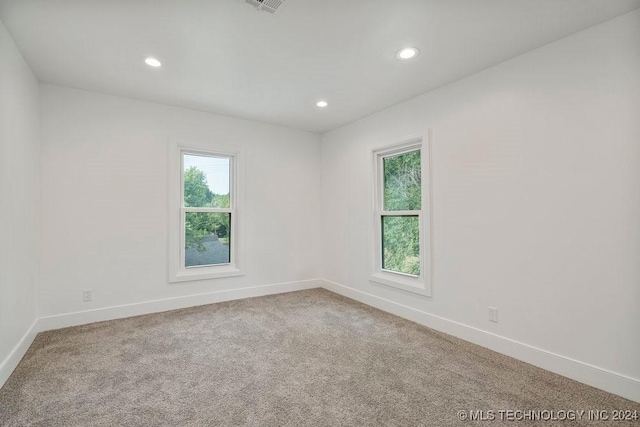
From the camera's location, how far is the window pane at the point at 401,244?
Result: 3469mm

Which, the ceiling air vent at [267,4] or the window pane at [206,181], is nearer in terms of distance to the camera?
the ceiling air vent at [267,4]

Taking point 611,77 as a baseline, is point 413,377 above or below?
below

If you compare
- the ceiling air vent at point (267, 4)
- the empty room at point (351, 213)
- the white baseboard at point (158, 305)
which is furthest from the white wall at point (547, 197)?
the white baseboard at point (158, 305)

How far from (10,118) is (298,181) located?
3185 mm

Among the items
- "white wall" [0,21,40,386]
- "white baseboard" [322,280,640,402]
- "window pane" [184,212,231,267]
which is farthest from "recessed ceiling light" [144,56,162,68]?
"white baseboard" [322,280,640,402]

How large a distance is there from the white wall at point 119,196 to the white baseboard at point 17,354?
0.32 meters

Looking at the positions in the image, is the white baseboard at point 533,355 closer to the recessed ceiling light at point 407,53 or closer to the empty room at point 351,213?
the empty room at point 351,213

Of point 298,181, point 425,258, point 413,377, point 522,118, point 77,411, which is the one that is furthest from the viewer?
point 298,181

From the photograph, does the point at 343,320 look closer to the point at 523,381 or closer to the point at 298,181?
the point at 523,381

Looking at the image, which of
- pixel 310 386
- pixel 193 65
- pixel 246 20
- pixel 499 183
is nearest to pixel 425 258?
pixel 499 183

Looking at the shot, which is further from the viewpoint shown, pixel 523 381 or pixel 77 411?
pixel 523 381

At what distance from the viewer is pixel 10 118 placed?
2.25m

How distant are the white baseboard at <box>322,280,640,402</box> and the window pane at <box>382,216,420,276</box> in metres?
0.45

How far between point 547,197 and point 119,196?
13.6 ft
